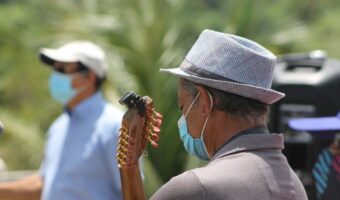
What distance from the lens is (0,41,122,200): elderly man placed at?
4.97 m

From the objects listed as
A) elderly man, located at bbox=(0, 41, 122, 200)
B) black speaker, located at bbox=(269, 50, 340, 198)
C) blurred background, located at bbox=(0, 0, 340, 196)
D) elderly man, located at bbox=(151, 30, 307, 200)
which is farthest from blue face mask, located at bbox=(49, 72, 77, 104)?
elderly man, located at bbox=(151, 30, 307, 200)

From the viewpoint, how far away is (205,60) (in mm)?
3002

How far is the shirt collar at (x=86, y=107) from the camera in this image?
523 centimetres

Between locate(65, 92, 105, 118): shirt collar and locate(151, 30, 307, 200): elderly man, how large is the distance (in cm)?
219

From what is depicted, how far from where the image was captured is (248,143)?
2951mm

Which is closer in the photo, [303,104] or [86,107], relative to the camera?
[86,107]

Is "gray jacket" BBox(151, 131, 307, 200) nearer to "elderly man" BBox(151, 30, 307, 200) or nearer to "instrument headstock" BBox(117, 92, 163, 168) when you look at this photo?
"elderly man" BBox(151, 30, 307, 200)

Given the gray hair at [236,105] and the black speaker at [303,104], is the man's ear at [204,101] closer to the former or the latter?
the gray hair at [236,105]

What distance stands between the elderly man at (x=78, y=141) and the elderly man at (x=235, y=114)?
194 centimetres

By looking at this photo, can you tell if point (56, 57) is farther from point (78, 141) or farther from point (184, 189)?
point (184, 189)

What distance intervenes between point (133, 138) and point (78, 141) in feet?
7.06

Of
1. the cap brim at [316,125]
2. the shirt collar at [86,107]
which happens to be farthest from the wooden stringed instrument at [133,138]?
the shirt collar at [86,107]

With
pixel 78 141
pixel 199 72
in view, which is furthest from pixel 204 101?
pixel 78 141

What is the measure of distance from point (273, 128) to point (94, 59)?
3.94 ft
